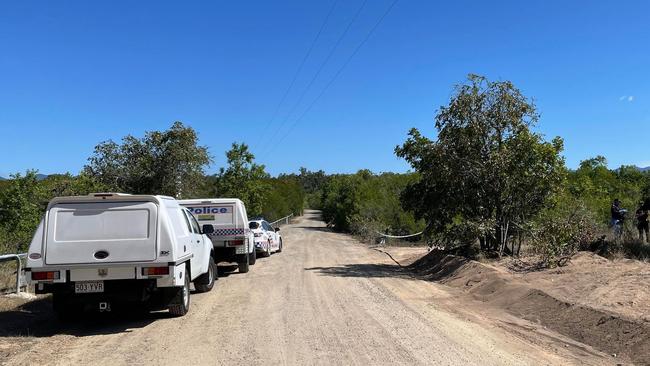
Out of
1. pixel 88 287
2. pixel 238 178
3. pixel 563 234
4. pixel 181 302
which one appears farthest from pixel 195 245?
pixel 238 178

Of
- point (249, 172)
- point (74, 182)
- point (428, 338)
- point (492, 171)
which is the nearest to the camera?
point (428, 338)

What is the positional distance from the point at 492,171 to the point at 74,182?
48.2 ft

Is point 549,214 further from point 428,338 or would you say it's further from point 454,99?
point 428,338

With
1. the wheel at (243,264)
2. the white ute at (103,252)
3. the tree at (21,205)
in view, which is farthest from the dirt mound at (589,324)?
the tree at (21,205)

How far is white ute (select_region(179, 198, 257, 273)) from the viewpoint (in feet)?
56.3

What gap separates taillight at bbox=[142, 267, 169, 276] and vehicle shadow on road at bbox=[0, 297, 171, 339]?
93 cm

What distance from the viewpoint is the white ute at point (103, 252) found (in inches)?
350

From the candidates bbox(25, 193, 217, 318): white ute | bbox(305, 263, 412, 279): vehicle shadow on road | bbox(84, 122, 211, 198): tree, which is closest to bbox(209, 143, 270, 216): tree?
bbox(84, 122, 211, 198): tree

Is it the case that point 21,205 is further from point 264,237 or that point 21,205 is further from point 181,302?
point 181,302

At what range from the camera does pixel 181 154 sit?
26562mm

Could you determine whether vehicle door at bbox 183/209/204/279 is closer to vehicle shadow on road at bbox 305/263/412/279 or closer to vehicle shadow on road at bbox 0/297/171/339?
vehicle shadow on road at bbox 0/297/171/339

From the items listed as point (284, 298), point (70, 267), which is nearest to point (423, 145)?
point (284, 298)

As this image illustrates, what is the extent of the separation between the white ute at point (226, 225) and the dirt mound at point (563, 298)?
5636 millimetres

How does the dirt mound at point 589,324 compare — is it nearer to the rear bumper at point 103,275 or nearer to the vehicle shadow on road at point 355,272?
the vehicle shadow on road at point 355,272
